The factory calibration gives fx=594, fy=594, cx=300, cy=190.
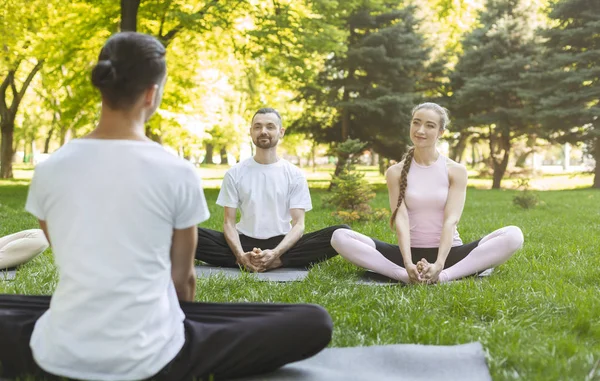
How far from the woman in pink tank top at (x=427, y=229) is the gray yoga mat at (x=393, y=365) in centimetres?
179

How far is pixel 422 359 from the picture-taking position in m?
3.02

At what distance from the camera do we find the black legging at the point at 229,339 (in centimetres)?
264

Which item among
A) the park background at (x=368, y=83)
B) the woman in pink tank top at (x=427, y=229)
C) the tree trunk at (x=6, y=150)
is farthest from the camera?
the tree trunk at (x=6, y=150)

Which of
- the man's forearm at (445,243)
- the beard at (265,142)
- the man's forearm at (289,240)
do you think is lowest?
the man's forearm at (289,240)

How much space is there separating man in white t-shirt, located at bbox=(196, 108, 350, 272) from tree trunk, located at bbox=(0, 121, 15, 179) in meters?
21.2

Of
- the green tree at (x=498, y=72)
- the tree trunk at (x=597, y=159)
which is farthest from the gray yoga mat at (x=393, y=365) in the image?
the tree trunk at (x=597, y=159)

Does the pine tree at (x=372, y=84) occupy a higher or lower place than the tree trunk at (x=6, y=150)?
higher

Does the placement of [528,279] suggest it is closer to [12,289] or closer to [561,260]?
[561,260]

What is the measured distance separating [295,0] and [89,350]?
16969 millimetres

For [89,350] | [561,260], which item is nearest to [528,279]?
[561,260]

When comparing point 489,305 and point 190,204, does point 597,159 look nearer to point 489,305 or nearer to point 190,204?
point 489,305

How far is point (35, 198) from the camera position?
2330 mm

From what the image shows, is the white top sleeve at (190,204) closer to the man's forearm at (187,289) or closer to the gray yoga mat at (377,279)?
the man's forearm at (187,289)

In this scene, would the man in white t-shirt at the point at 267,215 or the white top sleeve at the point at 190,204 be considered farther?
the man in white t-shirt at the point at 267,215
